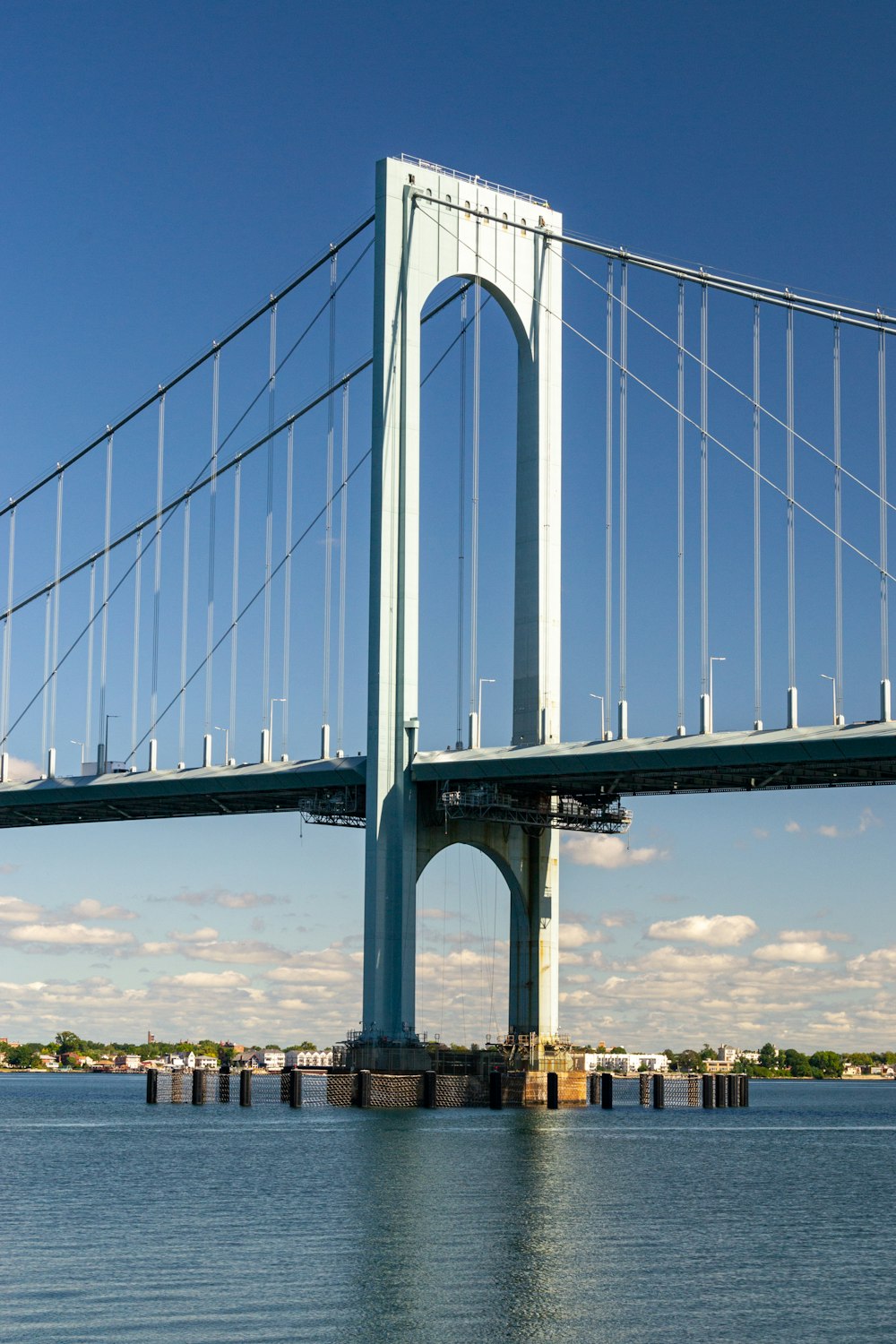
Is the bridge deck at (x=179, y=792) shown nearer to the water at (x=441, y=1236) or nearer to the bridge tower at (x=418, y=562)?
the bridge tower at (x=418, y=562)

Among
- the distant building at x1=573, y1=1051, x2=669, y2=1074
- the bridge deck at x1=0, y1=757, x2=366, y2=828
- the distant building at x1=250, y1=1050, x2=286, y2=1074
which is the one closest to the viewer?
the bridge deck at x1=0, y1=757, x2=366, y2=828

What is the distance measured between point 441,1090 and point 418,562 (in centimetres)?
1513

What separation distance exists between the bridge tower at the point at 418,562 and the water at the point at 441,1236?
7765 mm

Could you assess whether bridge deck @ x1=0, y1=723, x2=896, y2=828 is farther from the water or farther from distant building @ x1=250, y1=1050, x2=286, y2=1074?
distant building @ x1=250, y1=1050, x2=286, y2=1074

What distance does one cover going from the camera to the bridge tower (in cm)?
6244

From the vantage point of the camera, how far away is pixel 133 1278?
28.1m

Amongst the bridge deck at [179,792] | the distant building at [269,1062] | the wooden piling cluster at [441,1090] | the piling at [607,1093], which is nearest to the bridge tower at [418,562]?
the wooden piling cluster at [441,1090]

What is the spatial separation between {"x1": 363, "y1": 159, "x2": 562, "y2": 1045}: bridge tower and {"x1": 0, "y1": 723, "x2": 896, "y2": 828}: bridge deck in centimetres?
179

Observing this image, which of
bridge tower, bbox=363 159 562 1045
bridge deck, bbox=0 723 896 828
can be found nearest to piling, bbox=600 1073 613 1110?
bridge tower, bbox=363 159 562 1045

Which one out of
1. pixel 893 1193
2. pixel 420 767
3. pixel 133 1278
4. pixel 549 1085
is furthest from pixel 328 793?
pixel 133 1278

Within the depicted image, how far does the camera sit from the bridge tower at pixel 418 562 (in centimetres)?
6244

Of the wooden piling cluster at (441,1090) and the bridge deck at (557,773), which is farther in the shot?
the wooden piling cluster at (441,1090)

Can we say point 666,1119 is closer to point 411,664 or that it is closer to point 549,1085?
point 549,1085

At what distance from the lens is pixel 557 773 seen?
196 feet
